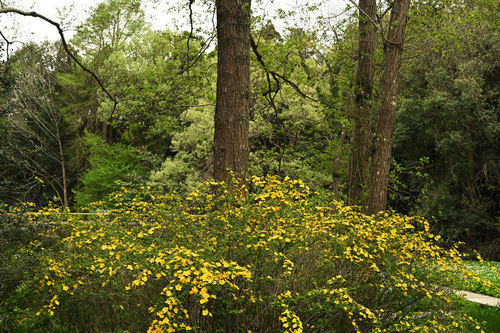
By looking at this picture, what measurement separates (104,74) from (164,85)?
16.1 m

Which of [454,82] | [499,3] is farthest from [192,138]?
[499,3]

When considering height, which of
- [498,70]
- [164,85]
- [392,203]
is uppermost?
[498,70]

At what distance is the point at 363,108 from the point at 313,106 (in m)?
7.05

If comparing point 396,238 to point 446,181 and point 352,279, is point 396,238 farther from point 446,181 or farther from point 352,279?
point 446,181

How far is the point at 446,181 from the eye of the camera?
1814 cm

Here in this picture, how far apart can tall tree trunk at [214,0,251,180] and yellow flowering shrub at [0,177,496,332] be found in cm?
108

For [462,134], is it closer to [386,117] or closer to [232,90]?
[386,117]

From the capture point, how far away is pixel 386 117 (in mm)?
7008

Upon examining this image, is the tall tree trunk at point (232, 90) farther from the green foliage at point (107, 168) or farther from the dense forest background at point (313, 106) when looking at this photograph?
the green foliage at point (107, 168)

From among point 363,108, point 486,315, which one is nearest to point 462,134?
point 363,108

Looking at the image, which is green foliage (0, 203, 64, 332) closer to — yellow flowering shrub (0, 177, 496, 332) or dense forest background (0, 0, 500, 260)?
yellow flowering shrub (0, 177, 496, 332)

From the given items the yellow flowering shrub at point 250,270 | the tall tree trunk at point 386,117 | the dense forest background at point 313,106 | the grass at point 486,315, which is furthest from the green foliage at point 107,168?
the yellow flowering shrub at point 250,270

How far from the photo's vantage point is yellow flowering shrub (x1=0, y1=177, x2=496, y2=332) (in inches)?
136

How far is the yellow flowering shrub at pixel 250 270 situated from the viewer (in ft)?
11.3
